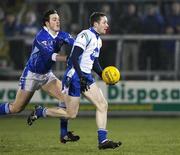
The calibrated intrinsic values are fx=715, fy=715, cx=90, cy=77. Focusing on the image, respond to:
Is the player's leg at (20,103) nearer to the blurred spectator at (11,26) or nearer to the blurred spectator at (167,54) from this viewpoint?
the blurred spectator at (167,54)

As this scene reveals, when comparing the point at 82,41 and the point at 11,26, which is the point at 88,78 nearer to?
the point at 82,41

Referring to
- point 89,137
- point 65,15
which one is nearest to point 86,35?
point 89,137

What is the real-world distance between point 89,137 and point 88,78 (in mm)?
3238

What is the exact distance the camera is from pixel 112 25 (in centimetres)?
2194

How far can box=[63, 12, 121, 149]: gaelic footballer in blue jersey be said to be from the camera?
39.3 ft

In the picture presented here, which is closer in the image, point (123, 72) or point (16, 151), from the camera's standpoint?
point (16, 151)

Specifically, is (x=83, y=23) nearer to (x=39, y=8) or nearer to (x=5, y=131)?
(x=39, y=8)

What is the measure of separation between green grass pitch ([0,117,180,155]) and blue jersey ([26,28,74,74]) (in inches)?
56.9

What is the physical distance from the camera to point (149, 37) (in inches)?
829

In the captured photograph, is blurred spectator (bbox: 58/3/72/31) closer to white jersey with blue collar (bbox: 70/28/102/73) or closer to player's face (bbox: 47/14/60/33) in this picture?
player's face (bbox: 47/14/60/33)

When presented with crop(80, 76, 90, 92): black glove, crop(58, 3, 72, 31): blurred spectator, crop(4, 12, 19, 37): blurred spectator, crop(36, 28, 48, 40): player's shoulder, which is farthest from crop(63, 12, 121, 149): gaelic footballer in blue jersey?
crop(4, 12, 19, 37): blurred spectator

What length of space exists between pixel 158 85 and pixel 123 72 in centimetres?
111

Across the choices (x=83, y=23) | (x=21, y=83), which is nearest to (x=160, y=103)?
(x=83, y=23)

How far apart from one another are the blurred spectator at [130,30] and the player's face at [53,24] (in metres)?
7.82
